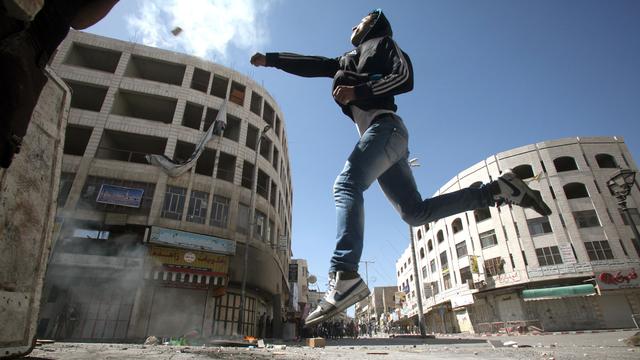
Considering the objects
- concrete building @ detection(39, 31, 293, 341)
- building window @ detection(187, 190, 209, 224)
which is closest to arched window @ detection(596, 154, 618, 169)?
concrete building @ detection(39, 31, 293, 341)

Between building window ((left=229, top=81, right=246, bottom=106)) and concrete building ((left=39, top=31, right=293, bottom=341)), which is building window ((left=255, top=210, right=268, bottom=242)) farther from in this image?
building window ((left=229, top=81, right=246, bottom=106))

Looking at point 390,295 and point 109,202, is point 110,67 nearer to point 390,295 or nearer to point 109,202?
point 109,202

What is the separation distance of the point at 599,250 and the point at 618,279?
251cm

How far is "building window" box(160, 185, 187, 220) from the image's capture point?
17.7 meters

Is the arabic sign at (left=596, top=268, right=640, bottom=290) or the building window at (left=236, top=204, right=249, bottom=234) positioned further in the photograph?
the arabic sign at (left=596, top=268, right=640, bottom=290)

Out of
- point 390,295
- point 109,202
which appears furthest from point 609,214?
point 390,295

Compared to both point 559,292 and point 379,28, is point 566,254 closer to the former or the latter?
point 559,292

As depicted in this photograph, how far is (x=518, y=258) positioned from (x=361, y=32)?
107 ft

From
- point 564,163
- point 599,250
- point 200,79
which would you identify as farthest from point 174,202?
point 564,163

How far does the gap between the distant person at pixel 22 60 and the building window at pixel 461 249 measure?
38910 mm

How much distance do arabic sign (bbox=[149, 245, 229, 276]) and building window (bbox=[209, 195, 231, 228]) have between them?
209 cm

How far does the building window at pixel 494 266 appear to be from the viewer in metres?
30.0

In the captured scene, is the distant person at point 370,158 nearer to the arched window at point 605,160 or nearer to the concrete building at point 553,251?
the concrete building at point 553,251

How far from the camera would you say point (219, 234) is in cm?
1833
